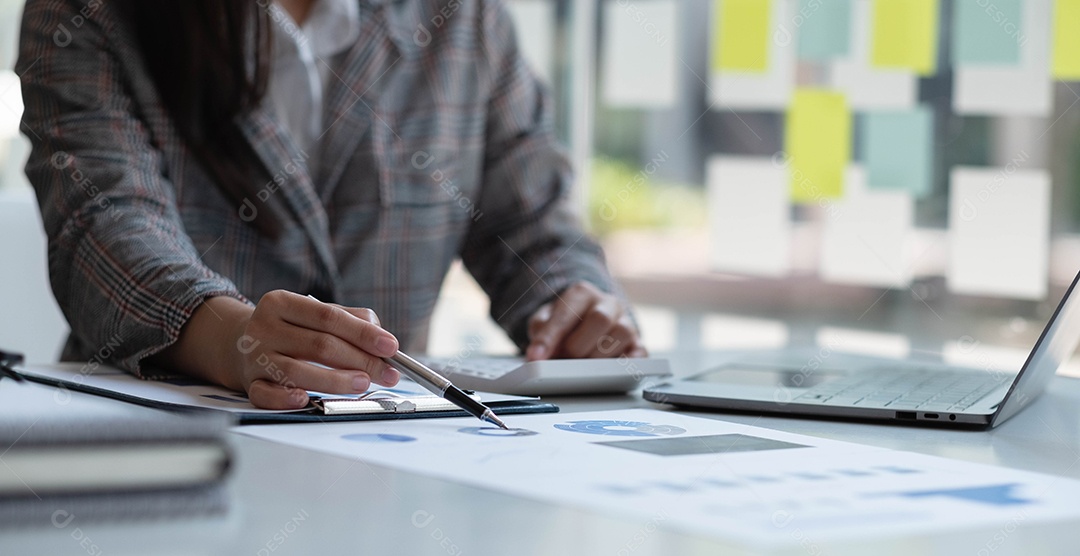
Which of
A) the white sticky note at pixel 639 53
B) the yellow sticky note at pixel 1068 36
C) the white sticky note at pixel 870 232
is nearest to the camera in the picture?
the yellow sticky note at pixel 1068 36

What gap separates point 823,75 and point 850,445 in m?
2.60

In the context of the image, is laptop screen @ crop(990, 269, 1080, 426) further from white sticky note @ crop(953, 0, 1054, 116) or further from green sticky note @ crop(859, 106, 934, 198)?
green sticky note @ crop(859, 106, 934, 198)

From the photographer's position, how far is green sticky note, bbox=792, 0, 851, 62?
2975 millimetres

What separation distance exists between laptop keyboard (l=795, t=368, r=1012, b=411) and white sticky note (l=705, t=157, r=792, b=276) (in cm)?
226

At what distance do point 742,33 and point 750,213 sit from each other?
0.50m

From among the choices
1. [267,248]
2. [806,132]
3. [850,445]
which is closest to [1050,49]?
[806,132]

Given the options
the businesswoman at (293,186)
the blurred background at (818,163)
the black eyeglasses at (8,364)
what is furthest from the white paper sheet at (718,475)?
the blurred background at (818,163)

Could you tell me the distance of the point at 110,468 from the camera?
0.38 meters

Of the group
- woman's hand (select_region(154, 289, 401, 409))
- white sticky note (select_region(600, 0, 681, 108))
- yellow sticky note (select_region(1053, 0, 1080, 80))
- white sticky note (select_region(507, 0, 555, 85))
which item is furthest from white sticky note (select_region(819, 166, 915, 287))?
woman's hand (select_region(154, 289, 401, 409))

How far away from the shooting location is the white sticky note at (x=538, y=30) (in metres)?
3.64

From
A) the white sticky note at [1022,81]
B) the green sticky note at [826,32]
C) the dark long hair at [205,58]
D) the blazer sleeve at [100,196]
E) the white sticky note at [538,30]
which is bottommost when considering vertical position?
the blazer sleeve at [100,196]

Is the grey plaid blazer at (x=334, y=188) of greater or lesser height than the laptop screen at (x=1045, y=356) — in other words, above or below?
above

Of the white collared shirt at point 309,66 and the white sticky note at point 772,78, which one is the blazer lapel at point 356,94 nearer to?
the white collared shirt at point 309,66

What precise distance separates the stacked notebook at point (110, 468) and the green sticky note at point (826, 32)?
2.78 m
